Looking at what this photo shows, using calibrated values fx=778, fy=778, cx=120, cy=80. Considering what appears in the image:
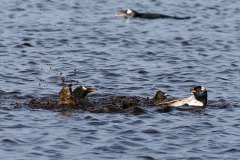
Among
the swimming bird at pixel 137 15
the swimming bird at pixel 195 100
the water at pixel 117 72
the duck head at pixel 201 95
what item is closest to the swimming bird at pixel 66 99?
the water at pixel 117 72

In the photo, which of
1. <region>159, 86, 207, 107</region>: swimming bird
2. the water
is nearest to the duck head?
<region>159, 86, 207, 107</region>: swimming bird

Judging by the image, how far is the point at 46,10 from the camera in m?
34.0

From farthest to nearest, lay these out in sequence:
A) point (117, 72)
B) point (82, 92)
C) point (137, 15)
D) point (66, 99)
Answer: point (137, 15) < point (117, 72) < point (82, 92) < point (66, 99)

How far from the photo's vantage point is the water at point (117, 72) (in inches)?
572

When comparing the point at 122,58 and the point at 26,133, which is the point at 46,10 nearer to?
the point at 122,58

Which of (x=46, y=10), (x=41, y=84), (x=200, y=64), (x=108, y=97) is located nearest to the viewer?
(x=108, y=97)

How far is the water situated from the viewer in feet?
47.6

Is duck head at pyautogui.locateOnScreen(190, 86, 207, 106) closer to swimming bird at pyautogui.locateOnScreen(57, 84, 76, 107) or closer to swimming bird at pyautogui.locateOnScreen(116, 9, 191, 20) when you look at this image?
swimming bird at pyautogui.locateOnScreen(57, 84, 76, 107)

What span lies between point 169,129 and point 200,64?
8.48 metres

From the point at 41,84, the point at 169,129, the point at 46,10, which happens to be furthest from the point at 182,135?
the point at 46,10

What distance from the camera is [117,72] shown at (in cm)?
2242

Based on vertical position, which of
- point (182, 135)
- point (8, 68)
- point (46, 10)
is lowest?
point (182, 135)

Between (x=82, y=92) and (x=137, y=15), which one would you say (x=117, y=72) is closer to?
(x=82, y=92)

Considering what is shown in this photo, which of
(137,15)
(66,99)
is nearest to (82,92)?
(66,99)
